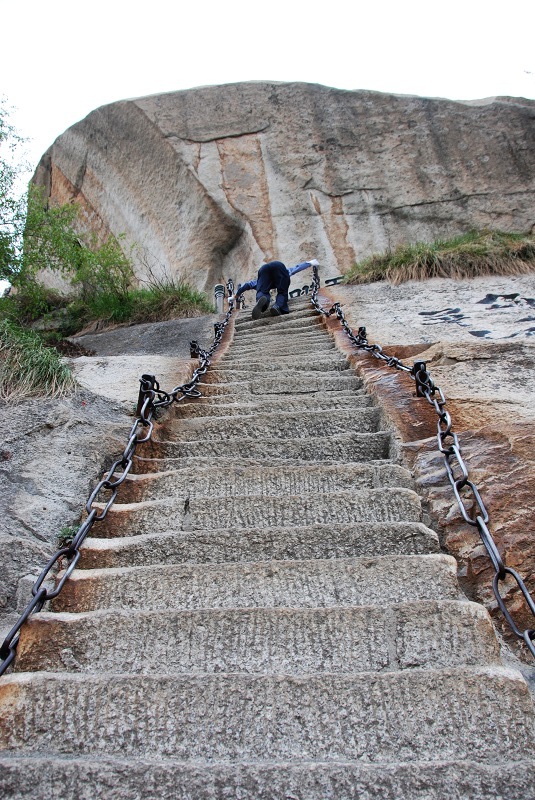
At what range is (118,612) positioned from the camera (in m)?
2.05

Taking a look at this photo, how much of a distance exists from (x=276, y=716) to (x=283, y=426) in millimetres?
2122

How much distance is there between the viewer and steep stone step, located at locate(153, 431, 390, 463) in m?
3.29

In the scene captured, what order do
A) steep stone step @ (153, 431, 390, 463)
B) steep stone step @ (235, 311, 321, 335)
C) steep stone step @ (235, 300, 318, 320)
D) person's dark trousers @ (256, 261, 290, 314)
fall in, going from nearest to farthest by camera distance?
steep stone step @ (153, 431, 390, 463) → steep stone step @ (235, 311, 321, 335) → steep stone step @ (235, 300, 318, 320) → person's dark trousers @ (256, 261, 290, 314)

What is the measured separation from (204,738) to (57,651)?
1.96 ft

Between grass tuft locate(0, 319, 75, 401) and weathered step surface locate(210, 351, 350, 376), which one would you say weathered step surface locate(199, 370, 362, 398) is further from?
grass tuft locate(0, 319, 75, 401)

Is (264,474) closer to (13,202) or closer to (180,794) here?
(180,794)

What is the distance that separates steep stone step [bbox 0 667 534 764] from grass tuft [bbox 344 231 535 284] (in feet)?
23.8

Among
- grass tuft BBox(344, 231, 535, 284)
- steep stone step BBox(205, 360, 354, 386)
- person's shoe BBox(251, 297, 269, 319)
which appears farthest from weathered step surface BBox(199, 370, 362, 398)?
grass tuft BBox(344, 231, 535, 284)

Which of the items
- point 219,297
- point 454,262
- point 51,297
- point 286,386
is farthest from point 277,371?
point 51,297

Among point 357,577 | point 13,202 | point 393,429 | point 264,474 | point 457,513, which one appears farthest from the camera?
point 13,202

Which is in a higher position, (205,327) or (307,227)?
(307,227)

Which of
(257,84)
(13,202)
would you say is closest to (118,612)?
(13,202)

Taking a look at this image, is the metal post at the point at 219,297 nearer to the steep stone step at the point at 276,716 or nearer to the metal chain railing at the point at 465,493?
the metal chain railing at the point at 465,493

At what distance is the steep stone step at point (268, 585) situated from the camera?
83.9 inches
